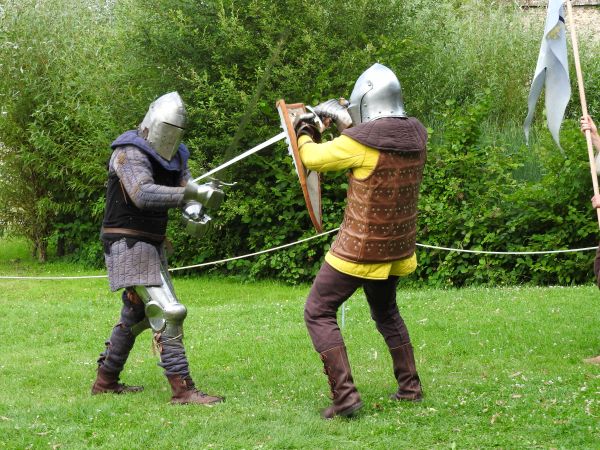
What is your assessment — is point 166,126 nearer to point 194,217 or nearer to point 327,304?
point 194,217

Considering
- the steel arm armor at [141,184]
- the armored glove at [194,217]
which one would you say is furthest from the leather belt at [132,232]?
the armored glove at [194,217]

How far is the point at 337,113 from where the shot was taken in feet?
16.6

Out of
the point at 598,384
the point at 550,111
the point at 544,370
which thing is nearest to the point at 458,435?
the point at 598,384

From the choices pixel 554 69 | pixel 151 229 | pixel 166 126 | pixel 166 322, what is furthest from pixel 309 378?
pixel 554 69

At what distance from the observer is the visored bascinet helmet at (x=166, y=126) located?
5246 mm

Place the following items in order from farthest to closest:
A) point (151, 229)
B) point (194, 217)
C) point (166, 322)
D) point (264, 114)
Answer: point (264, 114) → point (151, 229) → point (166, 322) → point (194, 217)

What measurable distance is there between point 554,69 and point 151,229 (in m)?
2.84

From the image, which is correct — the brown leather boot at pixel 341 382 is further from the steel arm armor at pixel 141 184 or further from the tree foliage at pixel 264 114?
the tree foliage at pixel 264 114

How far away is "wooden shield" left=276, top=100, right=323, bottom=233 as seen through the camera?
15.9 feet

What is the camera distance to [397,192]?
485cm

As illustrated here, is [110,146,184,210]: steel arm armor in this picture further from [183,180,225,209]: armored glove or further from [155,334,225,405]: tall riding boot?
[155,334,225,405]: tall riding boot

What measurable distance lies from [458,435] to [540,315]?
3.56 m

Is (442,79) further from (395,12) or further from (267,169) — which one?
(267,169)

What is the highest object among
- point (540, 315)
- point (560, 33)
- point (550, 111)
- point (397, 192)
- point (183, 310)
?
point (560, 33)
